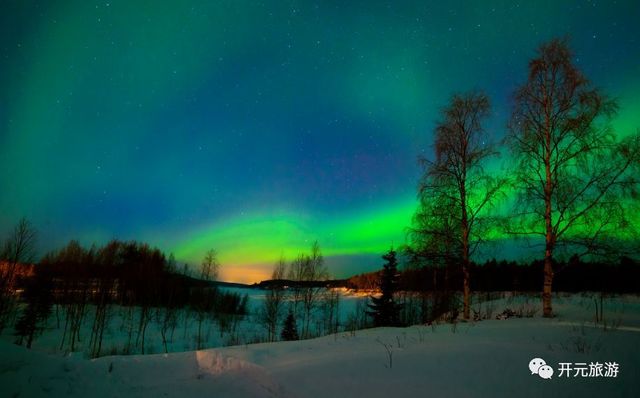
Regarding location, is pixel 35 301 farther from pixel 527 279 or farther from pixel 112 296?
pixel 527 279

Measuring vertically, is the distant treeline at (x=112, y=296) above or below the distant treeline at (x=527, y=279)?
below

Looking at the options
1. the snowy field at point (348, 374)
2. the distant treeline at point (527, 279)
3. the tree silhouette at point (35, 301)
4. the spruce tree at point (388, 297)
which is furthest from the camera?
the distant treeline at point (527, 279)

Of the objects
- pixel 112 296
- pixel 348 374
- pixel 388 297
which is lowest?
pixel 112 296

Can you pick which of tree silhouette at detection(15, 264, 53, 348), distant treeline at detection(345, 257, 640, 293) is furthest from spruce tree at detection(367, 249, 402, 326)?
tree silhouette at detection(15, 264, 53, 348)

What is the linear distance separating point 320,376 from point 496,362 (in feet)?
10.3

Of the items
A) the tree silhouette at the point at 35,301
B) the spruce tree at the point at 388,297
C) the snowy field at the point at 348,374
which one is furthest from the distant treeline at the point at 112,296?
the snowy field at the point at 348,374

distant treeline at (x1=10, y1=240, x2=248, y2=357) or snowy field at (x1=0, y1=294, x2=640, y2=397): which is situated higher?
snowy field at (x1=0, y1=294, x2=640, y2=397)

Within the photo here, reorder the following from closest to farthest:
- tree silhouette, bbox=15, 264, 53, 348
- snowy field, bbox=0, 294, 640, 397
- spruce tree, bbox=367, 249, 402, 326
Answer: snowy field, bbox=0, 294, 640, 397
spruce tree, bbox=367, 249, 402, 326
tree silhouette, bbox=15, 264, 53, 348

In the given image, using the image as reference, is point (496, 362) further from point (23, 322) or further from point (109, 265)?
point (109, 265)

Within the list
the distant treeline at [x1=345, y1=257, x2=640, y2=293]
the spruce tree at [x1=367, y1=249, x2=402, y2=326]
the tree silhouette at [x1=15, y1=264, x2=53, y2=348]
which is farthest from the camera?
the distant treeline at [x1=345, y1=257, x2=640, y2=293]

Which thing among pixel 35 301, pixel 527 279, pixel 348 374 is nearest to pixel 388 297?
pixel 348 374

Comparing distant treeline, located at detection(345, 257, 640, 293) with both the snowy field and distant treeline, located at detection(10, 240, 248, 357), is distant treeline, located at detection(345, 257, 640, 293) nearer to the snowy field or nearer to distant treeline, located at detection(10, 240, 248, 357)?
the snowy field

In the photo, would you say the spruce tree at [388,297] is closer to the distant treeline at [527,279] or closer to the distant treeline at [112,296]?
the distant treeline at [527,279]

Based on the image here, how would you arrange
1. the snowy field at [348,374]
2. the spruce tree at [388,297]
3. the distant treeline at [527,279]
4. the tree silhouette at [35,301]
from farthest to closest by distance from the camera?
the distant treeline at [527,279] < the tree silhouette at [35,301] < the spruce tree at [388,297] < the snowy field at [348,374]
